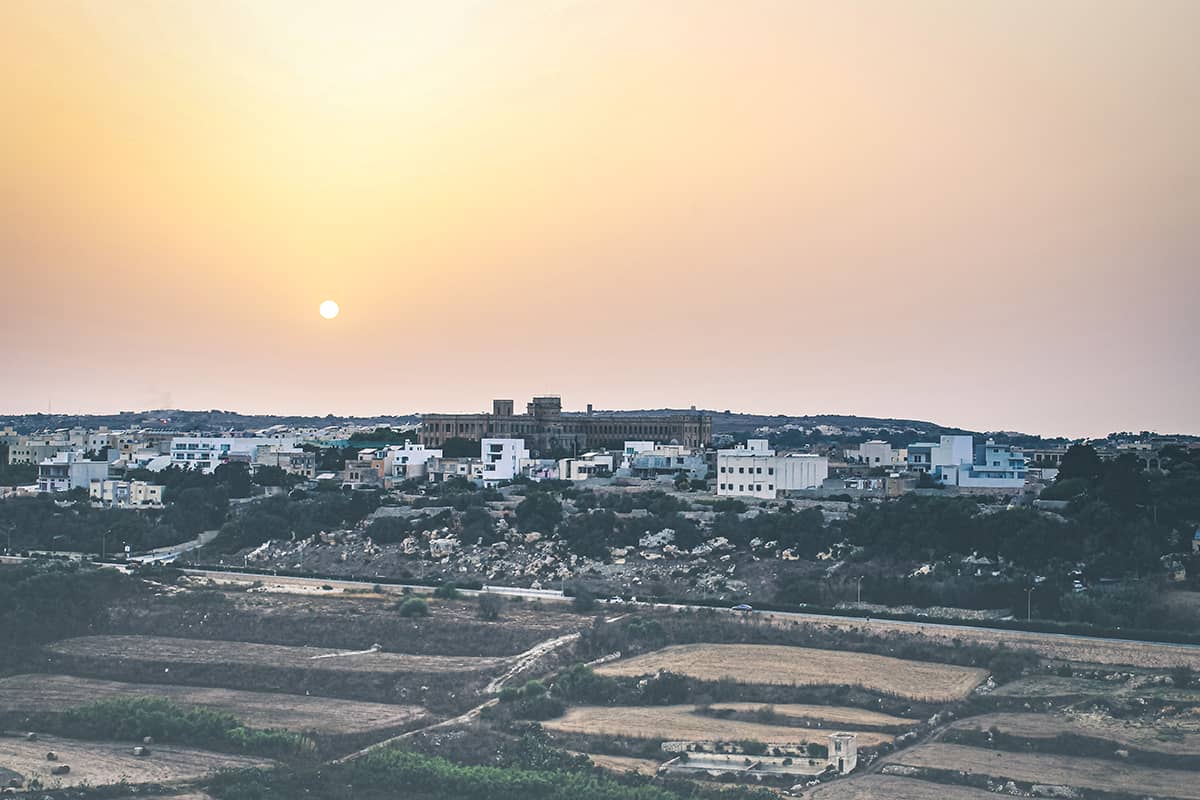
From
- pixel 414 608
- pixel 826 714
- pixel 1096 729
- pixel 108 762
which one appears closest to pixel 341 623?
pixel 414 608

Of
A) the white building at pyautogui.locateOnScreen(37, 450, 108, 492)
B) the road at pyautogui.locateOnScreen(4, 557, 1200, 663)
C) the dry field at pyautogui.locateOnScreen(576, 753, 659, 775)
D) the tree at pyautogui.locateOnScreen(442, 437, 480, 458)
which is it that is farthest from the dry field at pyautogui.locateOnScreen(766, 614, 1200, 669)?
the white building at pyautogui.locateOnScreen(37, 450, 108, 492)

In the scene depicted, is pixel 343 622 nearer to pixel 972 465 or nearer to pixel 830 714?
pixel 830 714

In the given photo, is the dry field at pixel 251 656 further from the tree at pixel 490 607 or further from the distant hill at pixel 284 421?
the distant hill at pixel 284 421

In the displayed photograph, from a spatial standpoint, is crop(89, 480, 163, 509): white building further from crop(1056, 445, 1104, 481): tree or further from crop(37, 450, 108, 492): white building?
crop(1056, 445, 1104, 481): tree

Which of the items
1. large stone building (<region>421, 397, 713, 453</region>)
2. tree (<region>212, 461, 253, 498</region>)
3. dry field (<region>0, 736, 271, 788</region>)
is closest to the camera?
dry field (<region>0, 736, 271, 788</region>)

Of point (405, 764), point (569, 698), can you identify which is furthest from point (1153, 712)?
point (405, 764)
